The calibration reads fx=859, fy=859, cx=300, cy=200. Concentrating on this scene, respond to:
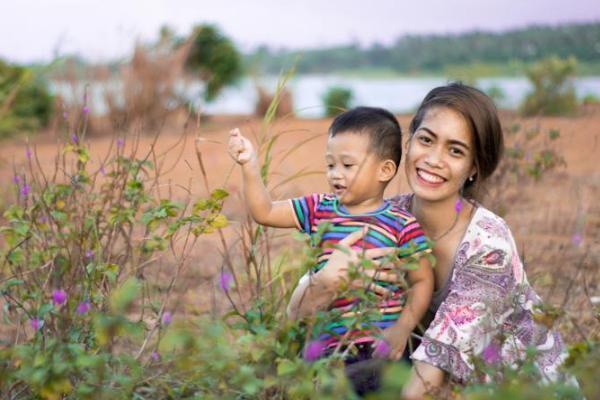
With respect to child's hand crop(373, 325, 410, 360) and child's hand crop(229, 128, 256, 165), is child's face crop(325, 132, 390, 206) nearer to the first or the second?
child's hand crop(229, 128, 256, 165)

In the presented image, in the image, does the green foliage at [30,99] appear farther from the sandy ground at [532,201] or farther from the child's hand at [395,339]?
the child's hand at [395,339]

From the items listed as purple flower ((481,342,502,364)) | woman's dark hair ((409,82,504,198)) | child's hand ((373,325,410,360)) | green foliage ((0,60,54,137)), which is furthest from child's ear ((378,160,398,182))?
green foliage ((0,60,54,137))

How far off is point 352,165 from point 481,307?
563mm

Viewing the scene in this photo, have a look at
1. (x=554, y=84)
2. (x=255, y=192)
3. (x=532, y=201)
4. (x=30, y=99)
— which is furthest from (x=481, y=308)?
(x=30, y=99)

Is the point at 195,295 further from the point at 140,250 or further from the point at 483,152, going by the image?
the point at 483,152

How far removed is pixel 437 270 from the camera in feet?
9.01

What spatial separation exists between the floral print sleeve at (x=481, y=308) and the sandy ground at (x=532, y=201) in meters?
0.13

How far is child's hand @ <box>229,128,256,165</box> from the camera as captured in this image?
2.38 meters

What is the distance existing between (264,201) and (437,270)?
2.07 feet

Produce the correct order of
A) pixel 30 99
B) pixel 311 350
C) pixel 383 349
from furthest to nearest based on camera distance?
pixel 30 99
pixel 383 349
pixel 311 350

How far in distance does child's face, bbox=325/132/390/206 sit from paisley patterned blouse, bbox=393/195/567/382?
1.24 ft

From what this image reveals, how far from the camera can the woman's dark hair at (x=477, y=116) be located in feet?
8.62

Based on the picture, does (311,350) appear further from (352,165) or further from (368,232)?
(352,165)

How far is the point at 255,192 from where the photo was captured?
249 cm
